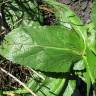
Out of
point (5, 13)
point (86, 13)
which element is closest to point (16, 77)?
point (5, 13)

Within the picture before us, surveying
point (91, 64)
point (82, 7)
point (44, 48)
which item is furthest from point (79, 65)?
point (82, 7)

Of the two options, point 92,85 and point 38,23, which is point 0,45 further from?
point 92,85

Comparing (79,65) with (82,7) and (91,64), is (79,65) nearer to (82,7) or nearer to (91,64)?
(91,64)

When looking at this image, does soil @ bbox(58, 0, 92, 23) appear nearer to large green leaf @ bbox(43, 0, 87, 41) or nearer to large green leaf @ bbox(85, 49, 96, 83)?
large green leaf @ bbox(43, 0, 87, 41)

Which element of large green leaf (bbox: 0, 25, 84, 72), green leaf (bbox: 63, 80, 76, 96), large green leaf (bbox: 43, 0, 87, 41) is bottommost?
green leaf (bbox: 63, 80, 76, 96)

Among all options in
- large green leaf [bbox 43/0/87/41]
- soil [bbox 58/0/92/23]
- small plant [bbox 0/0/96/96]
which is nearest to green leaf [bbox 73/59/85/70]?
small plant [bbox 0/0/96/96]

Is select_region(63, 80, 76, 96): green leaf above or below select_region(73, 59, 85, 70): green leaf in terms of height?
below

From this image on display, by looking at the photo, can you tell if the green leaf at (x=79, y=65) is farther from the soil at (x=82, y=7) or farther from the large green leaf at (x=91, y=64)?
the soil at (x=82, y=7)
